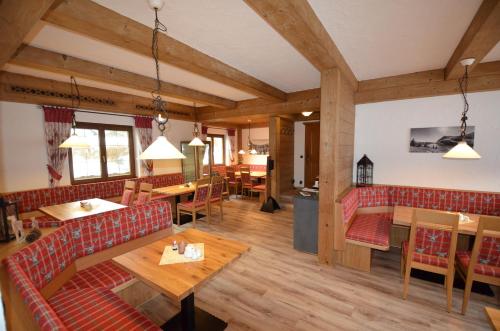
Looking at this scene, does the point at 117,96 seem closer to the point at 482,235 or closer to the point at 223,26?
the point at 223,26

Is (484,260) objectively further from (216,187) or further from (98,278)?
(216,187)

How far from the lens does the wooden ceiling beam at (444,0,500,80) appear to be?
5.29 feet

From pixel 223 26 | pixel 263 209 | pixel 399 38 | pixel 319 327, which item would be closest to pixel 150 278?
pixel 319 327

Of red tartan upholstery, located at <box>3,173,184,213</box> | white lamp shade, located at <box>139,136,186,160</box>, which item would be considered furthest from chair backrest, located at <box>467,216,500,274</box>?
red tartan upholstery, located at <box>3,173,184,213</box>

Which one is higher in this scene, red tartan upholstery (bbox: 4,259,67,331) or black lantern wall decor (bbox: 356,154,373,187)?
black lantern wall decor (bbox: 356,154,373,187)

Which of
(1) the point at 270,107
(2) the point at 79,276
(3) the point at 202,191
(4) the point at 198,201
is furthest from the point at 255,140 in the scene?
(2) the point at 79,276

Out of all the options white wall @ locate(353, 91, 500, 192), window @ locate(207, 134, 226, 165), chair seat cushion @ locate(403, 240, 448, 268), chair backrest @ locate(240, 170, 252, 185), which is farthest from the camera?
window @ locate(207, 134, 226, 165)

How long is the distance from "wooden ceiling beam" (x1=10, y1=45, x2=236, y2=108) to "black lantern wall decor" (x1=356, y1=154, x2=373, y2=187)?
352 cm

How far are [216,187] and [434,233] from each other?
370cm

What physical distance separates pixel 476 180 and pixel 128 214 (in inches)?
190

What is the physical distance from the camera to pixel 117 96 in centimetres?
454

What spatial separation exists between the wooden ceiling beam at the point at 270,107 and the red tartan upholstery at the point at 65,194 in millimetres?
2332

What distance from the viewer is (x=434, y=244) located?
7.14 feet

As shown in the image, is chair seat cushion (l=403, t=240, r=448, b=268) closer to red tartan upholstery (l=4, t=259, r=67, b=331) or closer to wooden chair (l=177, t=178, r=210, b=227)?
red tartan upholstery (l=4, t=259, r=67, b=331)
